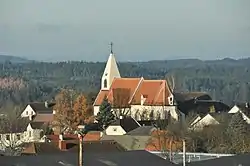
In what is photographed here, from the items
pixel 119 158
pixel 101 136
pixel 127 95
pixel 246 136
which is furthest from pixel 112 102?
pixel 119 158

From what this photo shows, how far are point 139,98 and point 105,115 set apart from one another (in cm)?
301

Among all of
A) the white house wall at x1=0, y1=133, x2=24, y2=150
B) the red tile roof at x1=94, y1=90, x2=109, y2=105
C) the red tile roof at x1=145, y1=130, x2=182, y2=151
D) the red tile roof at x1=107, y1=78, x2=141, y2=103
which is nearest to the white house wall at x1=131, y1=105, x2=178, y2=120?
the red tile roof at x1=107, y1=78, x2=141, y2=103

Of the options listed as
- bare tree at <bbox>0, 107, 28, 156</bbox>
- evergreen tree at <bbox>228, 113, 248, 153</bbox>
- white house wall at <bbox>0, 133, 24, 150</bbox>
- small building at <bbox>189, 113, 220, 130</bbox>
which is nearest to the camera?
evergreen tree at <bbox>228, 113, 248, 153</bbox>

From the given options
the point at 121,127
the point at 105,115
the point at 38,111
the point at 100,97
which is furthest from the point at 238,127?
the point at 38,111

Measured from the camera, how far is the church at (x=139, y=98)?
2939 centimetres

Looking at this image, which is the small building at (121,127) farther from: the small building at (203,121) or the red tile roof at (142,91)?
the red tile roof at (142,91)

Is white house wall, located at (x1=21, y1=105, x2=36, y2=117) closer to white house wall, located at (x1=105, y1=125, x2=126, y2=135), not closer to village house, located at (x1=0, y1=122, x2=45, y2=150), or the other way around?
village house, located at (x1=0, y1=122, x2=45, y2=150)

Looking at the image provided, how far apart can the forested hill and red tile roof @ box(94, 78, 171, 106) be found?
19.4 meters

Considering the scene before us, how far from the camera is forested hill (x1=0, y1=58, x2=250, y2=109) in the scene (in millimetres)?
64750

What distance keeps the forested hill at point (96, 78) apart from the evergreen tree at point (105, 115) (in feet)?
74.6

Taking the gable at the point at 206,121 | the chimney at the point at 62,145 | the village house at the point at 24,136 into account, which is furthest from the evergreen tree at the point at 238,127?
the village house at the point at 24,136

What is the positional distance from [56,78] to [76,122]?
248 feet

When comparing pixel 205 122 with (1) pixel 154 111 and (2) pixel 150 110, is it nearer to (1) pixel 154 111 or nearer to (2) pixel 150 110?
(1) pixel 154 111

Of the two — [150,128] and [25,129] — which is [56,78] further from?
[150,128]
